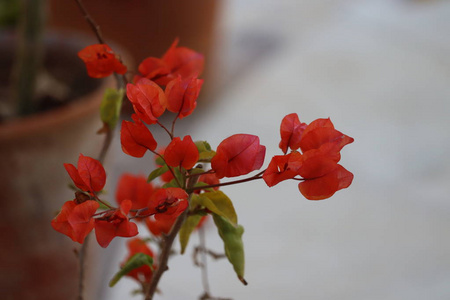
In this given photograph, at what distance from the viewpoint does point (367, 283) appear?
38.6 inches

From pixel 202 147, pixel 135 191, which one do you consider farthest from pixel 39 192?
pixel 202 147

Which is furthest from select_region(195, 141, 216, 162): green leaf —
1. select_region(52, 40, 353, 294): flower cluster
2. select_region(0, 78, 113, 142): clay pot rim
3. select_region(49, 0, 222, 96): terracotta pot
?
select_region(49, 0, 222, 96): terracotta pot

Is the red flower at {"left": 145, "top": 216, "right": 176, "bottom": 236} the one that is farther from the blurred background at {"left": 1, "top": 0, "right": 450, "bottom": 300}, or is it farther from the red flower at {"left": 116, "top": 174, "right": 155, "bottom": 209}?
the blurred background at {"left": 1, "top": 0, "right": 450, "bottom": 300}

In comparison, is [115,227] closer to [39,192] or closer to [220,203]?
[220,203]

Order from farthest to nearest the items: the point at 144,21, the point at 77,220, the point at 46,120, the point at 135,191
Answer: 1. the point at 144,21
2. the point at 46,120
3. the point at 135,191
4. the point at 77,220

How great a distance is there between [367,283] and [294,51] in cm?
94

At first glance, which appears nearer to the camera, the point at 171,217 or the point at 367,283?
the point at 171,217

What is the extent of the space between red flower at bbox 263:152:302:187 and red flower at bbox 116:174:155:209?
0.14 m

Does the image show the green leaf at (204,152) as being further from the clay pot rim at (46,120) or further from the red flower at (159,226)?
the clay pot rim at (46,120)

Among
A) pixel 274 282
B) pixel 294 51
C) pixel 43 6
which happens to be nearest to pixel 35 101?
pixel 43 6

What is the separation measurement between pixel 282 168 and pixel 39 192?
45cm

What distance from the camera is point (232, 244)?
0.28 m

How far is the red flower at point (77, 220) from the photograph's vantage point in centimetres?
24

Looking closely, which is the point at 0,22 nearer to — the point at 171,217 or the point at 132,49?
the point at 132,49
